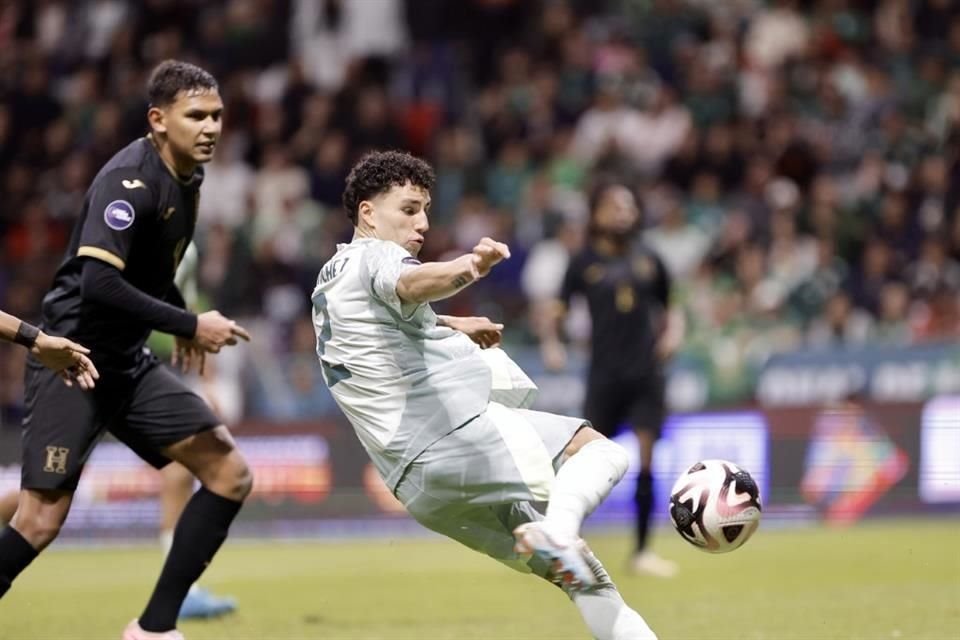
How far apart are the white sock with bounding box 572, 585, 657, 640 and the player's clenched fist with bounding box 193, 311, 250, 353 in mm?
2004

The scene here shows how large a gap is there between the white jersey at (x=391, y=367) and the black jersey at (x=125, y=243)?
1.24 meters

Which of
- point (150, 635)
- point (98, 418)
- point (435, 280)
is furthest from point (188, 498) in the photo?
point (435, 280)

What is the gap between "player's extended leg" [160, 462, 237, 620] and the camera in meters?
8.82

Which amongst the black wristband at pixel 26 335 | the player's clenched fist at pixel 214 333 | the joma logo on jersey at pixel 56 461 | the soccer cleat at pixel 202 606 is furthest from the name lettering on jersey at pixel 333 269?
the soccer cleat at pixel 202 606

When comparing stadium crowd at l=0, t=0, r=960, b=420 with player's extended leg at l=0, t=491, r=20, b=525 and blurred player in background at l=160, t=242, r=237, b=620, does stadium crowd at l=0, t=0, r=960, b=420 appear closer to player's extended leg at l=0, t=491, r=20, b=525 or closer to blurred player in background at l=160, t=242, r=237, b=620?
blurred player in background at l=160, t=242, r=237, b=620

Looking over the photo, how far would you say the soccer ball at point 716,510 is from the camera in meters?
6.41

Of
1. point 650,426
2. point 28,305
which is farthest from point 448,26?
point 650,426

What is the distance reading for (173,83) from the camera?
7.24 m

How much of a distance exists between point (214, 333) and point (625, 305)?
5.08 meters

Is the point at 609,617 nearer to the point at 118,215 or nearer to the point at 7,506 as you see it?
the point at 118,215

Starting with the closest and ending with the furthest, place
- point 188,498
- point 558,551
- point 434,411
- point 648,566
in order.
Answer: point 558,551
point 434,411
point 188,498
point 648,566

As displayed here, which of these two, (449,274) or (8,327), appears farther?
(8,327)

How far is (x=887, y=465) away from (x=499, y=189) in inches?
228

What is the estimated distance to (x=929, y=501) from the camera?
14.3 metres
